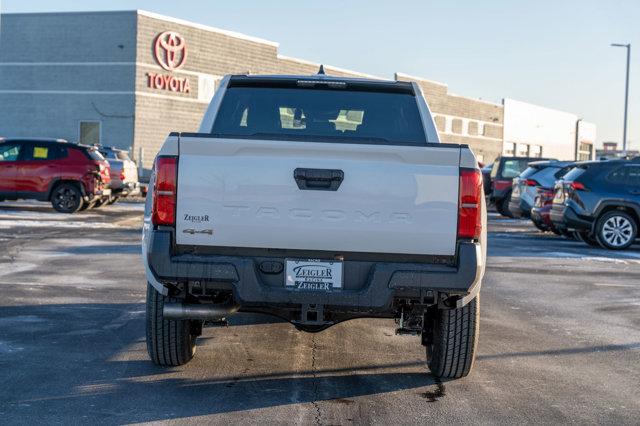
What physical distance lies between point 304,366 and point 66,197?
61.3 feet

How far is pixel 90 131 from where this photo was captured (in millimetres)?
50156

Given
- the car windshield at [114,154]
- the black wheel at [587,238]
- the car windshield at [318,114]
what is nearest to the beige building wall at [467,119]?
the car windshield at [114,154]

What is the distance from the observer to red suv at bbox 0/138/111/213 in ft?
79.8

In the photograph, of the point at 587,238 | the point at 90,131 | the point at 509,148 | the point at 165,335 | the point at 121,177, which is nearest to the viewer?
the point at 165,335

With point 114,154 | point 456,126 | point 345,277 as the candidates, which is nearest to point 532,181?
point 114,154

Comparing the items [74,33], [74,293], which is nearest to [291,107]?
[74,293]

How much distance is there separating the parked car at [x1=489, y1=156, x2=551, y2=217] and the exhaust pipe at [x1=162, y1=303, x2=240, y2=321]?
23361 millimetres

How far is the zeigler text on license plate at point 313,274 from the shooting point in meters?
5.96

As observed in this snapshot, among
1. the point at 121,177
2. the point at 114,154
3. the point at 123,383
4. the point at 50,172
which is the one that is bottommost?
the point at 123,383

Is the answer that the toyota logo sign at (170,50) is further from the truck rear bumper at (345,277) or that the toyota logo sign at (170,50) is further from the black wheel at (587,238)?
the truck rear bumper at (345,277)

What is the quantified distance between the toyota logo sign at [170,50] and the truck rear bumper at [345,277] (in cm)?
4568

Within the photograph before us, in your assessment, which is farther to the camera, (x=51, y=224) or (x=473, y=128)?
(x=473, y=128)

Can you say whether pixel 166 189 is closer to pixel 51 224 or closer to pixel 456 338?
pixel 456 338

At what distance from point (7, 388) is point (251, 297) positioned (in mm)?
1660
